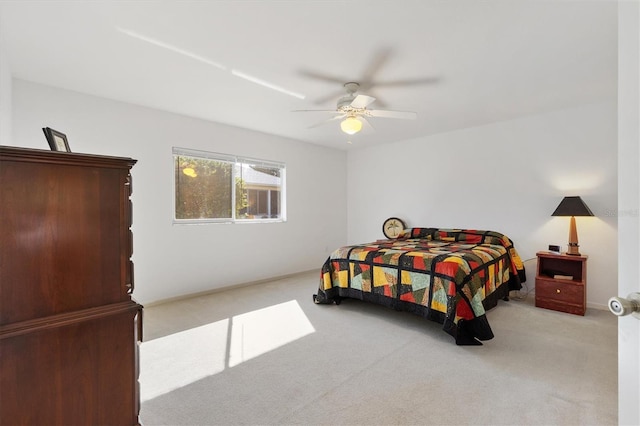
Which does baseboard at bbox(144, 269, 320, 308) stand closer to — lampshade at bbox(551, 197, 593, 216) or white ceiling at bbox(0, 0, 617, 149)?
white ceiling at bbox(0, 0, 617, 149)

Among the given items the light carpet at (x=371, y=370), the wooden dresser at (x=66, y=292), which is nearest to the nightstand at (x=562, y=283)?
the light carpet at (x=371, y=370)

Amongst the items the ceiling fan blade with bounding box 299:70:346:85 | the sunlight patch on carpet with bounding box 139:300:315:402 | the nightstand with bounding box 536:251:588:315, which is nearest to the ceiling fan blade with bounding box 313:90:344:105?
the ceiling fan blade with bounding box 299:70:346:85

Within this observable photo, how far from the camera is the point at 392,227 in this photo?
5109mm

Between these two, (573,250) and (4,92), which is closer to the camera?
(4,92)

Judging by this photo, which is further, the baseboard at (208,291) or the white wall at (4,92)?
the baseboard at (208,291)

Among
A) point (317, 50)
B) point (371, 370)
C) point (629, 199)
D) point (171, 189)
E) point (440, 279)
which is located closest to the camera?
point (629, 199)

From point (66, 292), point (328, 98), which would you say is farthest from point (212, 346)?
point (328, 98)

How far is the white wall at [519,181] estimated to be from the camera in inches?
129

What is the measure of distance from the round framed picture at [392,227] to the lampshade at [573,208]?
85.8 inches

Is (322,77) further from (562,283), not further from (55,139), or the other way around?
(562,283)

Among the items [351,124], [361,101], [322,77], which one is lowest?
[351,124]

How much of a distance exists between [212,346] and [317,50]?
2.48 m

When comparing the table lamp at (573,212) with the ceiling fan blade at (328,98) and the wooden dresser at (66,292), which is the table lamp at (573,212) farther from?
the wooden dresser at (66,292)

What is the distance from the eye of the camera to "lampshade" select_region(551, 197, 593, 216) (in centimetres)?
313
